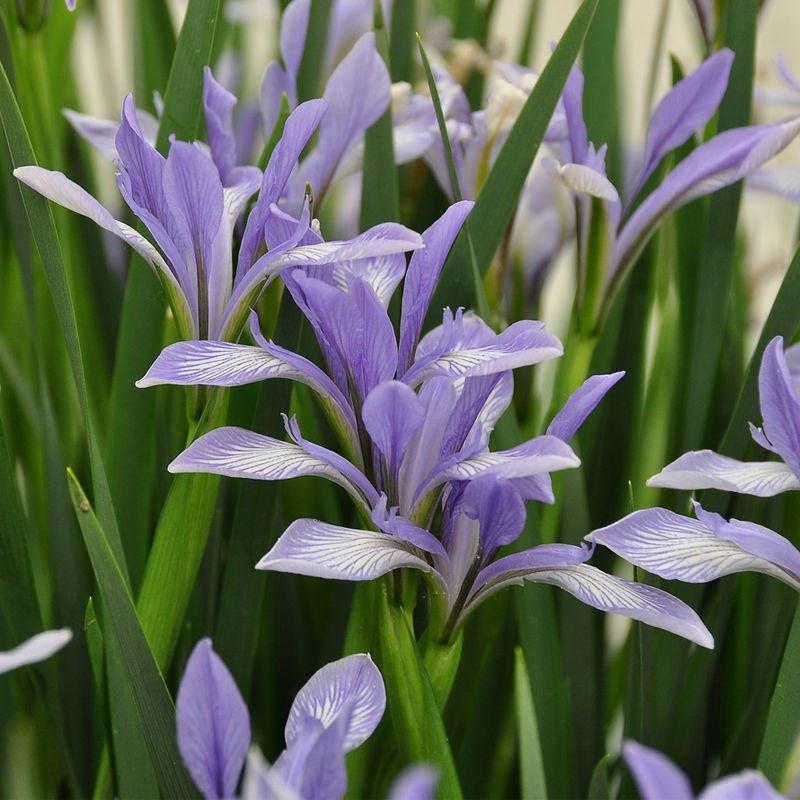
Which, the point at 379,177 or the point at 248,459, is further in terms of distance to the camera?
the point at 379,177

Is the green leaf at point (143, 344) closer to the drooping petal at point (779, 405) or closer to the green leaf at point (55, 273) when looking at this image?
the green leaf at point (55, 273)

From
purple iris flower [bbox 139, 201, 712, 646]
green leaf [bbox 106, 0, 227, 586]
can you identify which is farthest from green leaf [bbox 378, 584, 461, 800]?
green leaf [bbox 106, 0, 227, 586]

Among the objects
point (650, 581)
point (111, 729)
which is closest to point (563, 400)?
point (650, 581)

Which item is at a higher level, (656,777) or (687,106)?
(687,106)

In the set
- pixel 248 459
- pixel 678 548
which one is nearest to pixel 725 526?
pixel 678 548

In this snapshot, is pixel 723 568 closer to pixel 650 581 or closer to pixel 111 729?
pixel 650 581

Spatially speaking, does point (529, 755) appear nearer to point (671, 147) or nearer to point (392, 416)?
point (392, 416)
